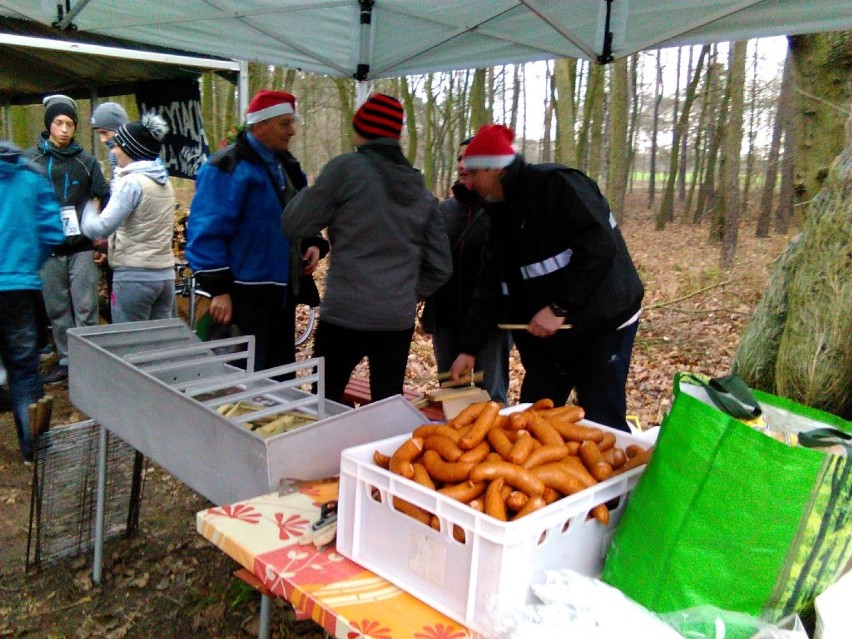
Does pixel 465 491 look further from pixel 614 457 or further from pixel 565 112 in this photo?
pixel 565 112

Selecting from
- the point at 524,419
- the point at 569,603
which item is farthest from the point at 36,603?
the point at 569,603

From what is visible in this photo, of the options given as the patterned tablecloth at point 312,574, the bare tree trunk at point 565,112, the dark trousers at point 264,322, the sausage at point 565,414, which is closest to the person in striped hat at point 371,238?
the dark trousers at point 264,322

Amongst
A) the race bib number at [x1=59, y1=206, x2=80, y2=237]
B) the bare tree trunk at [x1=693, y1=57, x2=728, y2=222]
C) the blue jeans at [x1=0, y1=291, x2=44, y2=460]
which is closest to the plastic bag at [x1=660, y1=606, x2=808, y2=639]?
the blue jeans at [x1=0, y1=291, x2=44, y2=460]

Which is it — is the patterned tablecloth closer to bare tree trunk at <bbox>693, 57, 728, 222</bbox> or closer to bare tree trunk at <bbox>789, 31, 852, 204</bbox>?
bare tree trunk at <bbox>789, 31, 852, 204</bbox>

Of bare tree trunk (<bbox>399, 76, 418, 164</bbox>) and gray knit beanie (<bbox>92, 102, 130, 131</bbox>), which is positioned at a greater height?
bare tree trunk (<bbox>399, 76, 418, 164</bbox>)

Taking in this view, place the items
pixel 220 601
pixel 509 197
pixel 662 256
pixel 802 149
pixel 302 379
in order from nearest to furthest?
pixel 302 379
pixel 509 197
pixel 220 601
pixel 802 149
pixel 662 256

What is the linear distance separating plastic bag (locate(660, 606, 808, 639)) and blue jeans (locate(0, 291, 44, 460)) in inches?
138

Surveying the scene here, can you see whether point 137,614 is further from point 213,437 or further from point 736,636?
point 736,636

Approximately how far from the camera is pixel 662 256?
1347 centimetres

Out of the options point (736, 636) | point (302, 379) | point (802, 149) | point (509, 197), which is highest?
point (802, 149)

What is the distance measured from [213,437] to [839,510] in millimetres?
1398

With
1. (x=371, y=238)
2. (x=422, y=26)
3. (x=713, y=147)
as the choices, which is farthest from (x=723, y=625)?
(x=713, y=147)

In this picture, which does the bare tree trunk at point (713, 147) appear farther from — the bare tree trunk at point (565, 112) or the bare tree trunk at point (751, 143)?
the bare tree trunk at point (565, 112)

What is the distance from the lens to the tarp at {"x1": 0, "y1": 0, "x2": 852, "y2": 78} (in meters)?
3.21
